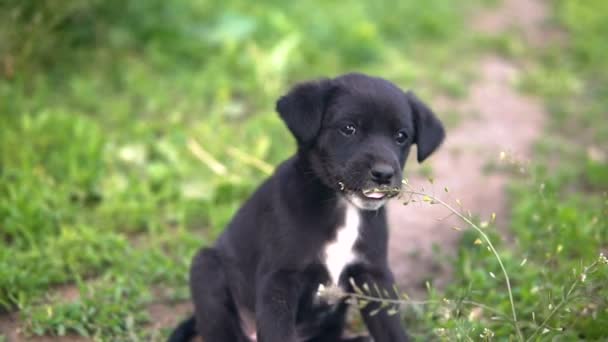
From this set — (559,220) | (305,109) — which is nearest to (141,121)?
(305,109)

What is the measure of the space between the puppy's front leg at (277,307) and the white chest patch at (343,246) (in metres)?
0.18

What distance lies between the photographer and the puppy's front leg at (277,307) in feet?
11.0

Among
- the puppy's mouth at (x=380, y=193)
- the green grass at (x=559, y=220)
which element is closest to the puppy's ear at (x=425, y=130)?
the puppy's mouth at (x=380, y=193)

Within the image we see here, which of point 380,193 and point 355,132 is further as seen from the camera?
point 355,132

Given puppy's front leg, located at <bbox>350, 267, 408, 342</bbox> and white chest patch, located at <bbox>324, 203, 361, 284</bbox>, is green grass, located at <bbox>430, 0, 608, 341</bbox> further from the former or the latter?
white chest patch, located at <bbox>324, 203, 361, 284</bbox>

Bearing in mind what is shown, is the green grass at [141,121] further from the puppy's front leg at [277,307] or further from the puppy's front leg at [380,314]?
the puppy's front leg at [380,314]

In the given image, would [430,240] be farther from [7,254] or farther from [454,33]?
[454,33]

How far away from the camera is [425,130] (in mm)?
3764

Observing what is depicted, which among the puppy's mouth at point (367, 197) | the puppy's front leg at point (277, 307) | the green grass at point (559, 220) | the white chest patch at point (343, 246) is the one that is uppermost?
the puppy's mouth at point (367, 197)

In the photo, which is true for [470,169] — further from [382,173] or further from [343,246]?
[382,173]

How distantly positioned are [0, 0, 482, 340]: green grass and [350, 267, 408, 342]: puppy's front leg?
1.24m

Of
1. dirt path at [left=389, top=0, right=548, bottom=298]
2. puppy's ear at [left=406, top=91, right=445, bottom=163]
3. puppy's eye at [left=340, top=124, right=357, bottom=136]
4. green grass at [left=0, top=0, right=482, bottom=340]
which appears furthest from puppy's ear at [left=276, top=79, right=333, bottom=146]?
green grass at [left=0, top=0, right=482, bottom=340]

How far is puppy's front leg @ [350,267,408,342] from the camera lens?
3.55 m

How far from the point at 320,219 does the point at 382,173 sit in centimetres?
38
